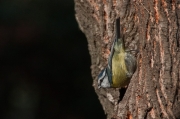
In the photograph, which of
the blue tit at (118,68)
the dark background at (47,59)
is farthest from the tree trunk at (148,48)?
the dark background at (47,59)

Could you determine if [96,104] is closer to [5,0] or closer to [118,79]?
[5,0]

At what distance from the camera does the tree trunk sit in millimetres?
3289

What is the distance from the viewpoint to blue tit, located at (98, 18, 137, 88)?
148 inches

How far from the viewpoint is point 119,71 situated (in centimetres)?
420

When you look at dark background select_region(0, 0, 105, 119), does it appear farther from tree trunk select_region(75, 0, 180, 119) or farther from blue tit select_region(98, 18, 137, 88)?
tree trunk select_region(75, 0, 180, 119)

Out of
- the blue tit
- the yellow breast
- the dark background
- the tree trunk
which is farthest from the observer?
the dark background

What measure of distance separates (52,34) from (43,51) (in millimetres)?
274

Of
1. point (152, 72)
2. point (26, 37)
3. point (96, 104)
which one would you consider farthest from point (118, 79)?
point (26, 37)

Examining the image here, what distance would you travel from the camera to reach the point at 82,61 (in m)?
7.17

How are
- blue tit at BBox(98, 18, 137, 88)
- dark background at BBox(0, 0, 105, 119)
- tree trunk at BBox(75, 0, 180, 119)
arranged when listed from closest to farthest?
tree trunk at BBox(75, 0, 180, 119)
blue tit at BBox(98, 18, 137, 88)
dark background at BBox(0, 0, 105, 119)

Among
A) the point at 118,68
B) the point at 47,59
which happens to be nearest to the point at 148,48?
the point at 118,68

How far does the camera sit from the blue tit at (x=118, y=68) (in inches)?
148

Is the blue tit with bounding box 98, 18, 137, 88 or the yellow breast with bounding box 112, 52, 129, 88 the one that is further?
the yellow breast with bounding box 112, 52, 129, 88

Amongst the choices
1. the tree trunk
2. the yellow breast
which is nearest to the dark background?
the yellow breast
